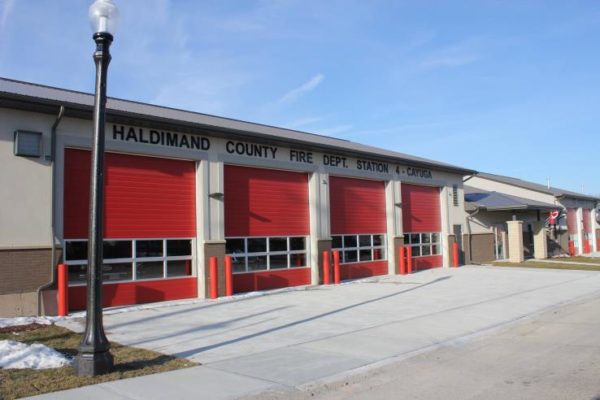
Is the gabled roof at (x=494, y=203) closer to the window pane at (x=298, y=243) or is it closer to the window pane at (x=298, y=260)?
the window pane at (x=298, y=243)

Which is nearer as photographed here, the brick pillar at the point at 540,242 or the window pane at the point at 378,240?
the window pane at the point at 378,240

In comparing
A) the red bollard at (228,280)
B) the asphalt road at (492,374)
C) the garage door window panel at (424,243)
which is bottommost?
the asphalt road at (492,374)

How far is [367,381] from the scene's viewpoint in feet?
22.6

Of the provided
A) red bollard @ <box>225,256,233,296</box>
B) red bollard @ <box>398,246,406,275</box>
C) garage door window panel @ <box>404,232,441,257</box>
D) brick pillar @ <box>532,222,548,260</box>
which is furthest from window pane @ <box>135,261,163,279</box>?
brick pillar @ <box>532,222,548,260</box>

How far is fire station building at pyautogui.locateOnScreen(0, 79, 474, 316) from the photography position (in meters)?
12.6

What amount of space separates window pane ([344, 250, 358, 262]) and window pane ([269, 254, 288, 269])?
140 inches

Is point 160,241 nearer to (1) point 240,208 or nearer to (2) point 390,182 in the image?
(1) point 240,208

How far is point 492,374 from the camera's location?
705cm

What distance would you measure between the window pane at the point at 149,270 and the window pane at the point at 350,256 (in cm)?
873

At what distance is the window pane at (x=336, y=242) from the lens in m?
21.4

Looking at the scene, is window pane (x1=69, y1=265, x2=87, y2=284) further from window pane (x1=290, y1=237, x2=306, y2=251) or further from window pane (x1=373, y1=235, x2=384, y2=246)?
window pane (x1=373, y1=235, x2=384, y2=246)

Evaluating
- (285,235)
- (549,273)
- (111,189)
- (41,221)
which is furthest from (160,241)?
(549,273)

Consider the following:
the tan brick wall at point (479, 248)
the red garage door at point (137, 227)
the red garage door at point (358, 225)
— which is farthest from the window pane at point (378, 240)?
the red garage door at point (137, 227)

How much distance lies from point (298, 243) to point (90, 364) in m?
13.3
